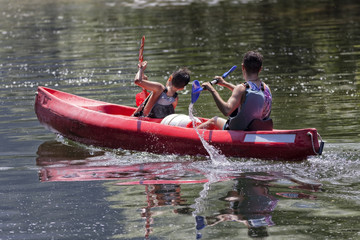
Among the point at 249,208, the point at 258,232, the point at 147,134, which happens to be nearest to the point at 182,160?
the point at 147,134

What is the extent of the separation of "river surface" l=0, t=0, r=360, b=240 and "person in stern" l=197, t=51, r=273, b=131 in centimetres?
45

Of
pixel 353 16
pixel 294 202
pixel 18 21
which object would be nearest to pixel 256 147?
pixel 294 202

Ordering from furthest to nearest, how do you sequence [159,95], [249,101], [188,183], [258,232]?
[159,95]
[249,101]
[188,183]
[258,232]

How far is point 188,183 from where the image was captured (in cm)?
678

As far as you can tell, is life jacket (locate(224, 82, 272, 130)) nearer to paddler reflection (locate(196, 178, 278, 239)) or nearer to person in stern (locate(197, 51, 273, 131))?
person in stern (locate(197, 51, 273, 131))

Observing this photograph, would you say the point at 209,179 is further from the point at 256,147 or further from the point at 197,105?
the point at 197,105

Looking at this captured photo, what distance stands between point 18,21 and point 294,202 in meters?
24.0

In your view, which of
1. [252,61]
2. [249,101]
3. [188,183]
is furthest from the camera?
[249,101]

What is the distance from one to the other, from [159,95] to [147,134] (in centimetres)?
63

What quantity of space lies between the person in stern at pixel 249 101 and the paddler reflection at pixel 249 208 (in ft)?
3.16

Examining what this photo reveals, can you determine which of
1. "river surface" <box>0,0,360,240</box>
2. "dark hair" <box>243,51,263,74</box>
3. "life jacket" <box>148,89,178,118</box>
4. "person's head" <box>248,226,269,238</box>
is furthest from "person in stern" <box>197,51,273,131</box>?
"person's head" <box>248,226,269,238</box>

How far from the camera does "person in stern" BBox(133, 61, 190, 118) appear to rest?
27.5 ft

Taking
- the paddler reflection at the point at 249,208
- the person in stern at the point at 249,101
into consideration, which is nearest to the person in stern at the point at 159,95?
the person in stern at the point at 249,101

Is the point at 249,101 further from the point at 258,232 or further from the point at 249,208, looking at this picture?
the point at 258,232
